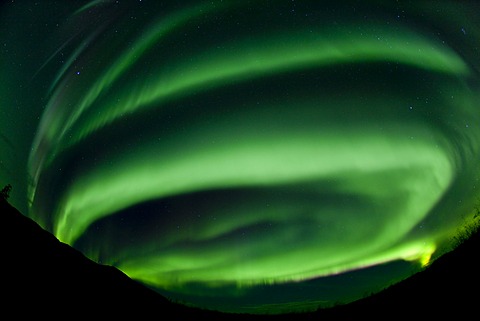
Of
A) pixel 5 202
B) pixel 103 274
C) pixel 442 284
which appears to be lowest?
pixel 442 284

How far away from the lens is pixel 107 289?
895 cm

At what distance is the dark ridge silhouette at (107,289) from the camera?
7059 mm

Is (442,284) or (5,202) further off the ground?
(5,202)

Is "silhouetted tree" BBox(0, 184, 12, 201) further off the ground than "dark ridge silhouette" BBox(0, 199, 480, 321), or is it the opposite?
"silhouetted tree" BBox(0, 184, 12, 201)

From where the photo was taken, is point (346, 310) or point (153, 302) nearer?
point (346, 310)

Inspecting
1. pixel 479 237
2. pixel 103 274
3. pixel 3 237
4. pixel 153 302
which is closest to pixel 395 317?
pixel 479 237

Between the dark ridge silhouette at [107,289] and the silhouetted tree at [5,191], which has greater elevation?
the silhouetted tree at [5,191]

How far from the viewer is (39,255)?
301 inches

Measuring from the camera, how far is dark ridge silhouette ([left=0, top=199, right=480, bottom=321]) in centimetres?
706

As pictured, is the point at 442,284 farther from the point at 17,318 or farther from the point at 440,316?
the point at 17,318

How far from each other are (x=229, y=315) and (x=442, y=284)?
528 cm

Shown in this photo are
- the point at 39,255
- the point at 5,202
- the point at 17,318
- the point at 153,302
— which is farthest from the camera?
the point at 153,302

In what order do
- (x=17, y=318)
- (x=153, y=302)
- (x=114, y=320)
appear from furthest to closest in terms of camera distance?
(x=153, y=302)
(x=114, y=320)
(x=17, y=318)

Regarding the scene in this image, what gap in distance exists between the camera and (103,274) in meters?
9.06
